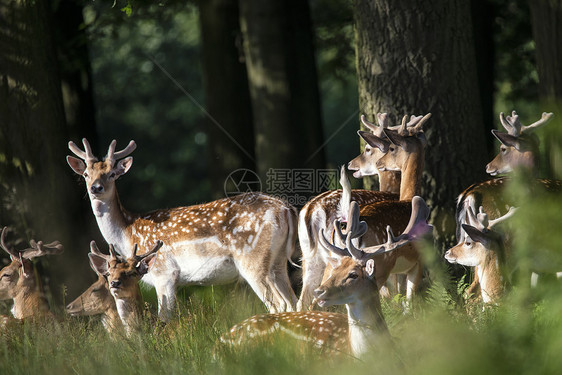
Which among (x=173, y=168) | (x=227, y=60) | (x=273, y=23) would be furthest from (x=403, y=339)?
(x=173, y=168)

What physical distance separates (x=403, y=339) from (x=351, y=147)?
96.5 ft

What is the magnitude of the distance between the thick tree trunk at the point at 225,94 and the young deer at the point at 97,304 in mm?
4837

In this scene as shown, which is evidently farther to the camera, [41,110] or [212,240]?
[41,110]

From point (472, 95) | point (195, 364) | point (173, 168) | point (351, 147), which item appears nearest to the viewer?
point (195, 364)

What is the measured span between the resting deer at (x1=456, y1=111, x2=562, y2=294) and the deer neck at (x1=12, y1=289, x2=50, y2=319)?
321 cm

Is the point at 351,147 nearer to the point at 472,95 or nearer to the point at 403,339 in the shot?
the point at 472,95

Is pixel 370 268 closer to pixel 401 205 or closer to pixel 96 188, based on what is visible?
pixel 401 205

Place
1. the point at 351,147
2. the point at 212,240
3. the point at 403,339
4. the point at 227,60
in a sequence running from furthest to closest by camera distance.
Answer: the point at 351,147 < the point at 227,60 < the point at 212,240 < the point at 403,339

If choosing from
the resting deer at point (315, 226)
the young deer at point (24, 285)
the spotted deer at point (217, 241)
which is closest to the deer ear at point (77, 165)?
the spotted deer at point (217, 241)

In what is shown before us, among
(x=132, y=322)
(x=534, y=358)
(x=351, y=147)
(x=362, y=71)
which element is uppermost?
(x=362, y=71)

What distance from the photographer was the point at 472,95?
7504 millimetres

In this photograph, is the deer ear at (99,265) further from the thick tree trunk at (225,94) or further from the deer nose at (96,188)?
the thick tree trunk at (225,94)

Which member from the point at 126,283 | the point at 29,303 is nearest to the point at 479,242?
the point at 126,283

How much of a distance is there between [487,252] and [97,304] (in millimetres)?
2790
